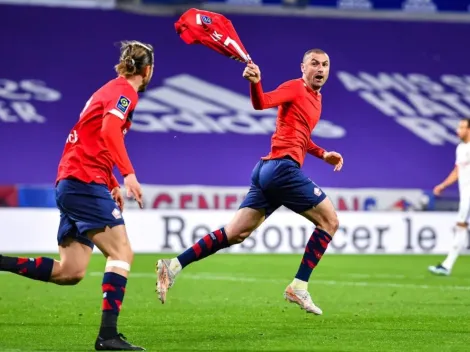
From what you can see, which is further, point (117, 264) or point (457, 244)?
point (457, 244)

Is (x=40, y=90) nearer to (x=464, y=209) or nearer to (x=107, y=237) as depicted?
(x=464, y=209)

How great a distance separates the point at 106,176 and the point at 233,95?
16765 mm

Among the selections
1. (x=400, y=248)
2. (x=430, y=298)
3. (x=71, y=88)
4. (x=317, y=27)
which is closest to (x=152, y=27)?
(x=71, y=88)

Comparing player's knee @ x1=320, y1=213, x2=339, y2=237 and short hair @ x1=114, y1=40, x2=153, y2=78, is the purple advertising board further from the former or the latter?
short hair @ x1=114, y1=40, x2=153, y2=78

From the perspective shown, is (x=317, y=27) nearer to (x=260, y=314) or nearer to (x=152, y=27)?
(x=152, y=27)

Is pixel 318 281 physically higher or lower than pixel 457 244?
lower

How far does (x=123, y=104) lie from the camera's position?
6875mm

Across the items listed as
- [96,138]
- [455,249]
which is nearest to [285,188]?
[96,138]

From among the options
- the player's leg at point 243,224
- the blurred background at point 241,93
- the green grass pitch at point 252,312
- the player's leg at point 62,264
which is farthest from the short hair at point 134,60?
the blurred background at point 241,93

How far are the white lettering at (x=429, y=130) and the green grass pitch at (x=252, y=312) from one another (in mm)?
8896

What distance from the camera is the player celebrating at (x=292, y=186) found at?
29.7 feet

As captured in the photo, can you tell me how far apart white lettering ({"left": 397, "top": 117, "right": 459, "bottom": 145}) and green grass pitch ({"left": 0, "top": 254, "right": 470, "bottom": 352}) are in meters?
8.90

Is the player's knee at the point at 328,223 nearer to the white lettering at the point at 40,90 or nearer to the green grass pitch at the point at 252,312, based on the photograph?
the green grass pitch at the point at 252,312

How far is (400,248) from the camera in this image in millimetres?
19891
